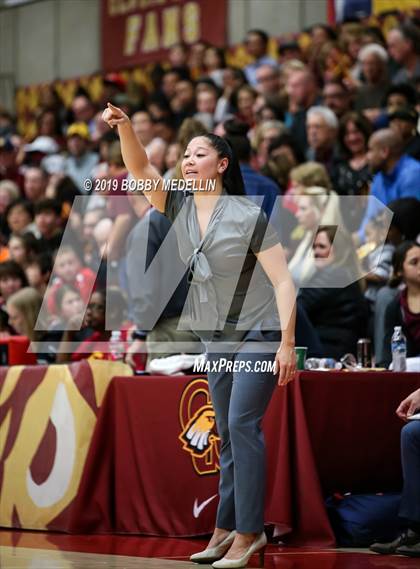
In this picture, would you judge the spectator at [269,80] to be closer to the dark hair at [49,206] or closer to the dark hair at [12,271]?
the dark hair at [49,206]

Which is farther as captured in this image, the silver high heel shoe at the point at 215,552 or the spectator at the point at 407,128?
the spectator at the point at 407,128

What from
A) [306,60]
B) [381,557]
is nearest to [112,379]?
[381,557]

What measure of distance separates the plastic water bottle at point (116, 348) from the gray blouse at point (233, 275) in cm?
189

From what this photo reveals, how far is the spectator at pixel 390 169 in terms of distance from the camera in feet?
29.3

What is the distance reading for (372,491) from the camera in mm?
6574

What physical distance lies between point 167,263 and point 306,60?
20.8 ft

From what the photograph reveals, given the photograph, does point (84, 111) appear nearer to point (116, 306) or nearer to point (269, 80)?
point (269, 80)

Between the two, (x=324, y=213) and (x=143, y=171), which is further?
(x=324, y=213)

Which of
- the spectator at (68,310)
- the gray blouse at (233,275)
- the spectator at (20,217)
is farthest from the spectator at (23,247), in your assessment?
the gray blouse at (233,275)

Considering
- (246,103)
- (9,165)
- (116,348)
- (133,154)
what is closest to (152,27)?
(9,165)

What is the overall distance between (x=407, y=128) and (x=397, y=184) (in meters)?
0.72

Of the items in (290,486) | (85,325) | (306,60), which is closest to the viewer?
(290,486)

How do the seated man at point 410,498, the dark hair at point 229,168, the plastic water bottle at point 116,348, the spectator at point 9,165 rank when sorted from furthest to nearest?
the spectator at point 9,165, the plastic water bottle at point 116,348, the seated man at point 410,498, the dark hair at point 229,168

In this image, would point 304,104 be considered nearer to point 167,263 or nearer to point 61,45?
point 167,263
